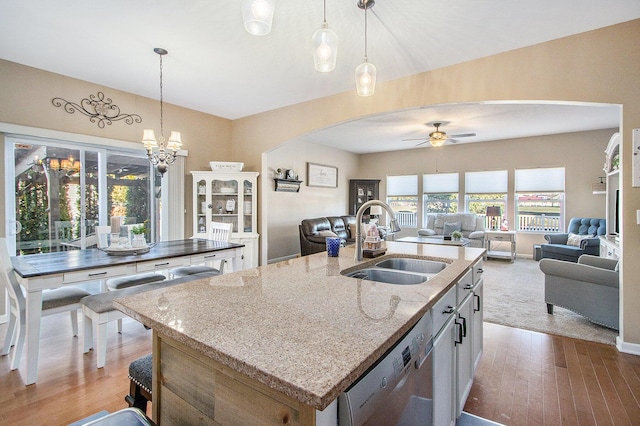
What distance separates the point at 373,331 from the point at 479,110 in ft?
16.0

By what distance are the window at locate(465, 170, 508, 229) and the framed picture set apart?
328cm

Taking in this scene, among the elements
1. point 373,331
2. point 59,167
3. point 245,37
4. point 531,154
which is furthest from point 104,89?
point 531,154

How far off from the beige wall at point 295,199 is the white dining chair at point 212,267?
3.93 feet

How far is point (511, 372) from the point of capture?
2314 millimetres

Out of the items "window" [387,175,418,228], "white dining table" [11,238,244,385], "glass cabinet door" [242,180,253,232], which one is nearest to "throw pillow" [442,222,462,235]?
"window" [387,175,418,228]

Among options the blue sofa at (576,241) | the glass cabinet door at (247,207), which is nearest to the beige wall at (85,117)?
the glass cabinet door at (247,207)

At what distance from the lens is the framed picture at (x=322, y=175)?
23.3 feet

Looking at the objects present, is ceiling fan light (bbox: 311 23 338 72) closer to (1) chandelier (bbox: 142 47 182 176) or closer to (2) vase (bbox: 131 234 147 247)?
(1) chandelier (bbox: 142 47 182 176)

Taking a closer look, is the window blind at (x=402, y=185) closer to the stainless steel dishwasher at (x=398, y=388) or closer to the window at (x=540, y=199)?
the window at (x=540, y=199)

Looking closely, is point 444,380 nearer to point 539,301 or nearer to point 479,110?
point 539,301

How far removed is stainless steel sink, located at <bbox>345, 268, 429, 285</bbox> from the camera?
5.48ft

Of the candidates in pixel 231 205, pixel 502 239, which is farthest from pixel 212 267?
pixel 502 239

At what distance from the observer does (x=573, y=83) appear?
2.66 m

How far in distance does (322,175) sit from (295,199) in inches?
44.0
